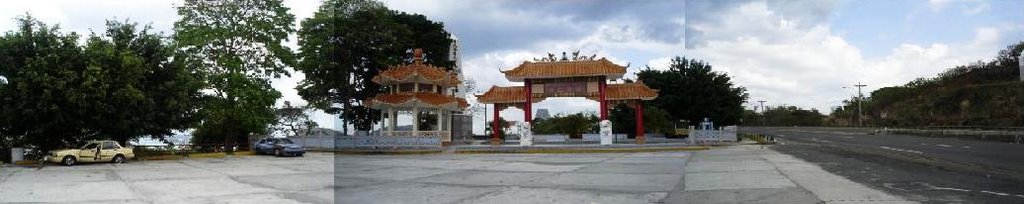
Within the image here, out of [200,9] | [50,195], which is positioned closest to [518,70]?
[200,9]

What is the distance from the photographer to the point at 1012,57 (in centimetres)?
1510

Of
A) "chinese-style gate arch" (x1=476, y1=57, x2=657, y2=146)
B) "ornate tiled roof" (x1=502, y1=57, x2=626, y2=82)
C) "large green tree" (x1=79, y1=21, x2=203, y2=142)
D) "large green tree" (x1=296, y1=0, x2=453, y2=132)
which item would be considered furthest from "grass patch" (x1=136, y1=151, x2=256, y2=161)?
"ornate tiled roof" (x1=502, y1=57, x2=626, y2=82)

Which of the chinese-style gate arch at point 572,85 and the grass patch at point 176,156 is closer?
the grass patch at point 176,156

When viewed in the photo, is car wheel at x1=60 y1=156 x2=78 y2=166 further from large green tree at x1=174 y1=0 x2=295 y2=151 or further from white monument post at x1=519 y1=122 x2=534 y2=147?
white monument post at x1=519 y1=122 x2=534 y2=147

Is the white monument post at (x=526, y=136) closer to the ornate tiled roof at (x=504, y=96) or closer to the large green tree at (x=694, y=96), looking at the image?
the ornate tiled roof at (x=504, y=96)

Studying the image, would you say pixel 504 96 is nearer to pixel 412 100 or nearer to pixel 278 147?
pixel 412 100

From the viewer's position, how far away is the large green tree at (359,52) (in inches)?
822

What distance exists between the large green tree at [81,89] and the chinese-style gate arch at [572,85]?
35.2 ft

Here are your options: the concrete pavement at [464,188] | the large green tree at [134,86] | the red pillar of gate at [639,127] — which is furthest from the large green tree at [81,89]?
the red pillar of gate at [639,127]

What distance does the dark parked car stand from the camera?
67.5 feet

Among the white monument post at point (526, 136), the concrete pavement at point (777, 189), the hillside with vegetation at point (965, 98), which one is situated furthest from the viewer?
the white monument post at point (526, 136)

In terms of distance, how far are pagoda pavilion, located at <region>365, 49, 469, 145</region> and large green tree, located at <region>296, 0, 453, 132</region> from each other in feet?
3.74

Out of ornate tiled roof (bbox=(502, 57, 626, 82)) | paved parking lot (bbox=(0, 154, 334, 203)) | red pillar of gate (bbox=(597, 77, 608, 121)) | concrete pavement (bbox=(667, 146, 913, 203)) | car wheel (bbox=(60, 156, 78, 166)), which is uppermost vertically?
ornate tiled roof (bbox=(502, 57, 626, 82))

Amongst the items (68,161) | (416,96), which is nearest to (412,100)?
(416,96)
